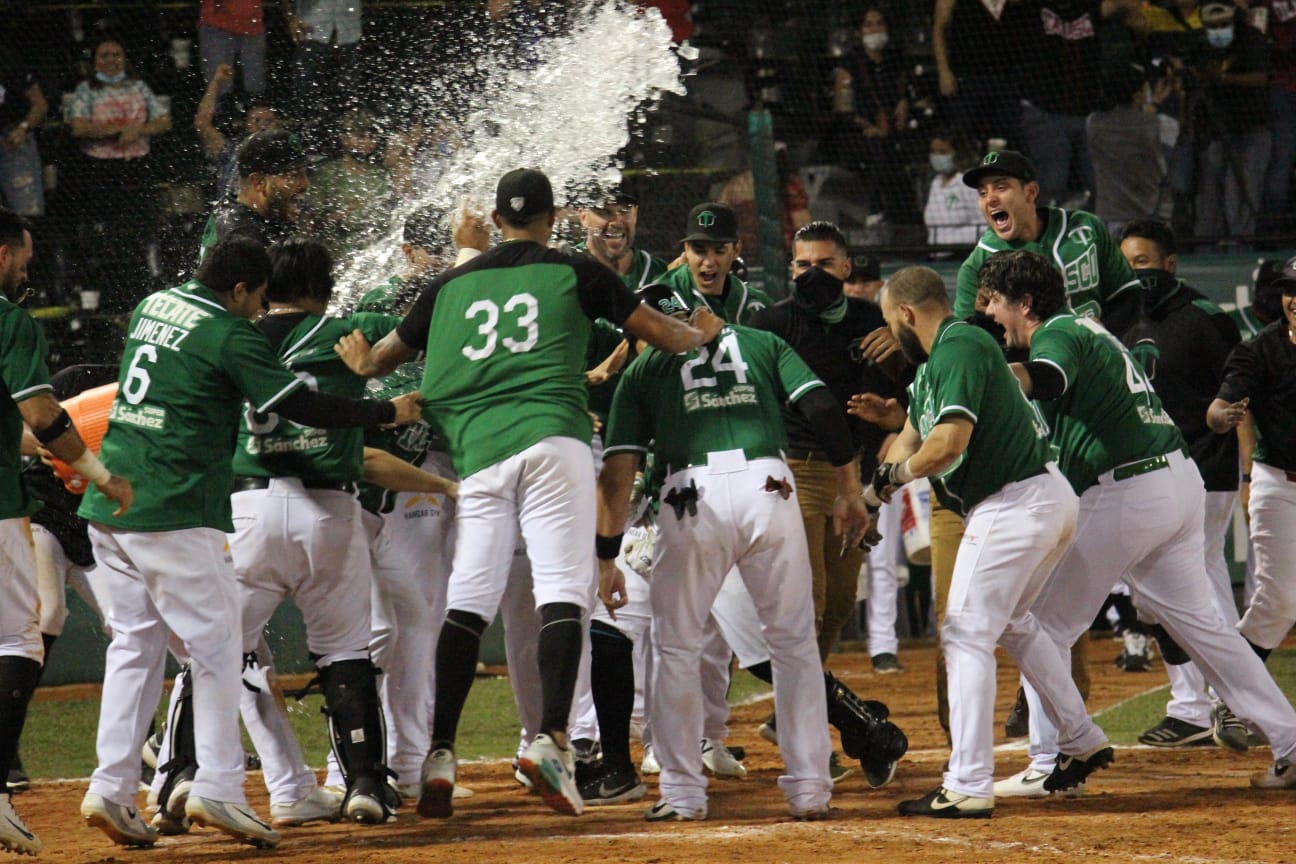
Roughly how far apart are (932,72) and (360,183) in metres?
7.19

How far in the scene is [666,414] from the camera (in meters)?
6.23

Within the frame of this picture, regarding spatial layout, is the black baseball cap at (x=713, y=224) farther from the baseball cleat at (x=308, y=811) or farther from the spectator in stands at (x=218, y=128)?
the spectator in stands at (x=218, y=128)

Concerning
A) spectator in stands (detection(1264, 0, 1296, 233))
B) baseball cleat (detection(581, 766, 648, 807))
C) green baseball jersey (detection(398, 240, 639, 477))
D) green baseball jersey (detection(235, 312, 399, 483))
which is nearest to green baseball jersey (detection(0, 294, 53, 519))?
green baseball jersey (detection(235, 312, 399, 483))

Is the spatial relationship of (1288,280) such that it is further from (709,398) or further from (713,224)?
(709,398)

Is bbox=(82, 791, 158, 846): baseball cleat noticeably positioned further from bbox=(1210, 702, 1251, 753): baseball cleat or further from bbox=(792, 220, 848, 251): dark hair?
bbox=(1210, 702, 1251, 753): baseball cleat

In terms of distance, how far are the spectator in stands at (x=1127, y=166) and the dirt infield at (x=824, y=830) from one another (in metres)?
6.94

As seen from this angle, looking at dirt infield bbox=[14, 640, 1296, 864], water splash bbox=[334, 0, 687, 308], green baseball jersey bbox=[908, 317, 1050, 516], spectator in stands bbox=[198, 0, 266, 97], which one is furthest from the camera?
spectator in stands bbox=[198, 0, 266, 97]

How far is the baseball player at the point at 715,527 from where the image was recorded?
6.04m

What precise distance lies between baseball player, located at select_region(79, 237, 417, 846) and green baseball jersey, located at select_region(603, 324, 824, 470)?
0.92 metres

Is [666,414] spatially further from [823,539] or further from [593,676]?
[823,539]

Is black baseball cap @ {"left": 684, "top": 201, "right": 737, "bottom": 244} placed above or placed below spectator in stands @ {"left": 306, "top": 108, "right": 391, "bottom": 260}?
below

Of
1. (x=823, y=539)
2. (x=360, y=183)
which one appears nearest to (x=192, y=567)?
(x=823, y=539)

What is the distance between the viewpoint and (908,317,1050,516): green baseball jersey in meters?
5.93

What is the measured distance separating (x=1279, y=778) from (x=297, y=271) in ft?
14.2
